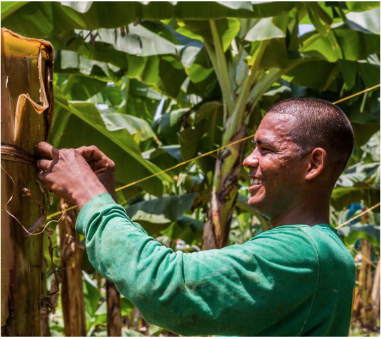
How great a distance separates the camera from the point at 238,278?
1.14 meters

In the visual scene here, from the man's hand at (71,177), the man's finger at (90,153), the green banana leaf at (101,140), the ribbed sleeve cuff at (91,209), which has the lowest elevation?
the green banana leaf at (101,140)

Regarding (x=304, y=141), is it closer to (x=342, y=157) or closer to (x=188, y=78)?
(x=342, y=157)

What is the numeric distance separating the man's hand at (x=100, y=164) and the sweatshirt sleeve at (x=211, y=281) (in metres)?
0.29

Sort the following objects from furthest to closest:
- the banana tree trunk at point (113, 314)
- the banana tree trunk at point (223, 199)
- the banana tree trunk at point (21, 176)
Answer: the banana tree trunk at point (113, 314) < the banana tree trunk at point (223, 199) < the banana tree trunk at point (21, 176)

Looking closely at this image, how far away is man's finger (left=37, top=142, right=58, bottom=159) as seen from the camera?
4.86 feet

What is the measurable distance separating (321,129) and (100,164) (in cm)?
55

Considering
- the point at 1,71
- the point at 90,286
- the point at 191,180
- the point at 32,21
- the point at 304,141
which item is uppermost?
the point at 32,21

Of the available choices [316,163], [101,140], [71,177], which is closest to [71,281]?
[101,140]

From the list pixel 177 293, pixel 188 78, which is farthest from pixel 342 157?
pixel 188 78

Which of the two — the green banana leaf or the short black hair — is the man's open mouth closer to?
the short black hair

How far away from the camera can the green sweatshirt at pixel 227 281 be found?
1134 millimetres

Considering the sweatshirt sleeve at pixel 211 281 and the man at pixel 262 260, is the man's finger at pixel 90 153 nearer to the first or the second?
the man at pixel 262 260

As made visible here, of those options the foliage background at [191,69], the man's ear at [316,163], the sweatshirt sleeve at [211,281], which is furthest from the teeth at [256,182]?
the foliage background at [191,69]

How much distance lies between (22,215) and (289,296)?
77 cm
